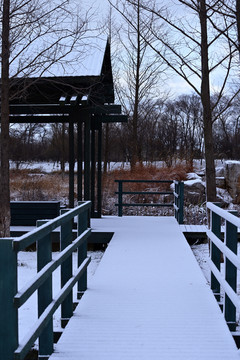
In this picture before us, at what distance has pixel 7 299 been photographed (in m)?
2.14

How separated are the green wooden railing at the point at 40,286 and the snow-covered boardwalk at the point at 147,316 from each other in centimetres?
21

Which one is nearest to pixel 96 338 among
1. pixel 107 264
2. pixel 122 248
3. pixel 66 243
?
pixel 66 243

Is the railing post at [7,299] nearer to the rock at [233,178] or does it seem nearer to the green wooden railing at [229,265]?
the green wooden railing at [229,265]

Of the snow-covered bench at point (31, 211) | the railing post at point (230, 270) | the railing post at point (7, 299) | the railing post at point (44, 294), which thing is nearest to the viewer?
the railing post at point (7, 299)

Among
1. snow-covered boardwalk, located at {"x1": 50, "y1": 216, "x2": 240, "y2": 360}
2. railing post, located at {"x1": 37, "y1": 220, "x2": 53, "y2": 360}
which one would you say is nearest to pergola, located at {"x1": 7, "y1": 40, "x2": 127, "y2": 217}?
snow-covered boardwalk, located at {"x1": 50, "y1": 216, "x2": 240, "y2": 360}

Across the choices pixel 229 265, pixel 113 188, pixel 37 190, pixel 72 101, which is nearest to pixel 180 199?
pixel 72 101

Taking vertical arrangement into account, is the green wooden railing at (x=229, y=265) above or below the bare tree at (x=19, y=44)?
below

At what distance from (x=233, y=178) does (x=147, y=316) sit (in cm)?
1313

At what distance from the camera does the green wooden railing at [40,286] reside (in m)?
2.14

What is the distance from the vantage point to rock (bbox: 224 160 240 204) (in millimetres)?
15933

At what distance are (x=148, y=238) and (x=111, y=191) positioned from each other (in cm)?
758

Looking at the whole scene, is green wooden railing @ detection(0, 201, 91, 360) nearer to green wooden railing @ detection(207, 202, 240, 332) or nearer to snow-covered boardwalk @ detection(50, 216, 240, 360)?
snow-covered boardwalk @ detection(50, 216, 240, 360)

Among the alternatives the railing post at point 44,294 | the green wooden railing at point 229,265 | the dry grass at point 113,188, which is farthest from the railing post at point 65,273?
the dry grass at point 113,188

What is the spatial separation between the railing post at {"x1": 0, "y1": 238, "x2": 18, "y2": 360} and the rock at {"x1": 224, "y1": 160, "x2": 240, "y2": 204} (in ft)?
47.6
